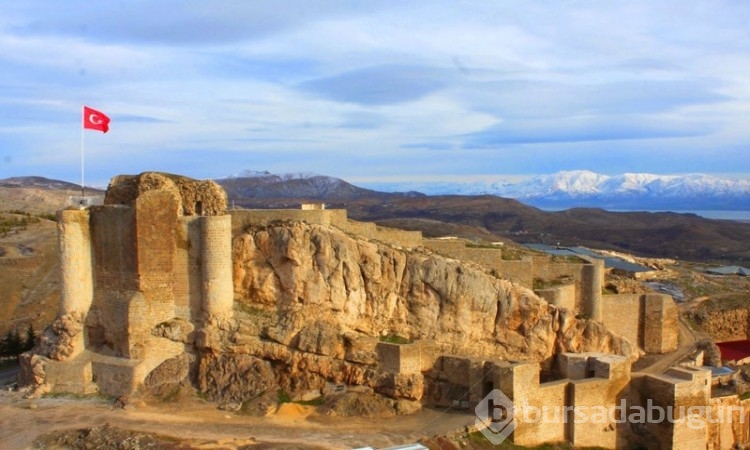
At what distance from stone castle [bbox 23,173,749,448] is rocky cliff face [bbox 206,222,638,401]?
83cm

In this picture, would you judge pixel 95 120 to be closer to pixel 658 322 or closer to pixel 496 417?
pixel 496 417

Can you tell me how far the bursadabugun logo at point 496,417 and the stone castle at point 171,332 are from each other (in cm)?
59

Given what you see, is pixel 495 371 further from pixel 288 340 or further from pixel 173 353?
pixel 173 353

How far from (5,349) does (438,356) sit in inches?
787

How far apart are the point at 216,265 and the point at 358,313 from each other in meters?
5.78

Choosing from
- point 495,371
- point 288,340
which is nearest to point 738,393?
point 495,371

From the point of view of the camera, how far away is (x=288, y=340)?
24.3m

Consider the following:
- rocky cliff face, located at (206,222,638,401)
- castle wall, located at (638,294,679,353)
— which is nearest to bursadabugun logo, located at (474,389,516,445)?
rocky cliff face, located at (206,222,638,401)

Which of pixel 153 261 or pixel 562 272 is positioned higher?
pixel 153 261

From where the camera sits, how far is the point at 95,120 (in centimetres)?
2614

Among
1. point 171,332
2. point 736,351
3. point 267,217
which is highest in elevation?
point 267,217

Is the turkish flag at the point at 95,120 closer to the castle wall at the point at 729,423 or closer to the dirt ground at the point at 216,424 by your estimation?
the dirt ground at the point at 216,424

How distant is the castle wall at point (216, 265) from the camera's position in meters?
24.0

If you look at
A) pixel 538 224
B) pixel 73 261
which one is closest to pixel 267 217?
pixel 73 261
